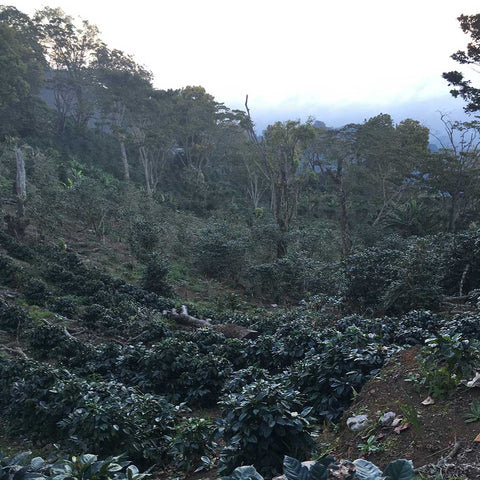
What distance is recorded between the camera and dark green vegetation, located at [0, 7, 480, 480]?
364 cm

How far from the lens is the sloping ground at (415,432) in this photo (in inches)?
94.4

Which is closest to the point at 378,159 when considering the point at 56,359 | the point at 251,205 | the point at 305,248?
the point at 251,205

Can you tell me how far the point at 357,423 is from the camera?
126 inches

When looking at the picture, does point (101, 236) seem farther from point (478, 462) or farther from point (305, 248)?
point (478, 462)

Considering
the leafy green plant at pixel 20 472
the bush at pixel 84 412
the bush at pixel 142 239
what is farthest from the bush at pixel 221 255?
the leafy green plant at pixel 20 472

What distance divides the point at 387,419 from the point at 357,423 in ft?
0.80

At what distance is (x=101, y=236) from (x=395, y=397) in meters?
13.4

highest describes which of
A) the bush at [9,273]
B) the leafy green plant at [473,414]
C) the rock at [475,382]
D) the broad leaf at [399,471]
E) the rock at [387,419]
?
the bush at [9,273]

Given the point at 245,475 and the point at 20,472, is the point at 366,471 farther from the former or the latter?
the point at 20,472

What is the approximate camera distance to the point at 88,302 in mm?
9625

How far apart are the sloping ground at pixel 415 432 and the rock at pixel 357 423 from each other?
35 mm

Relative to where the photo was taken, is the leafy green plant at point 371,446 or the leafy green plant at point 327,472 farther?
the leafy green plant at point 371,446

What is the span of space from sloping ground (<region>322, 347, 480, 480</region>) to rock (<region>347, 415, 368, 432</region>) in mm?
35

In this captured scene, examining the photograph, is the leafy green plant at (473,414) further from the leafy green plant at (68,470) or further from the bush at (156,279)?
the bush at (156,279)
